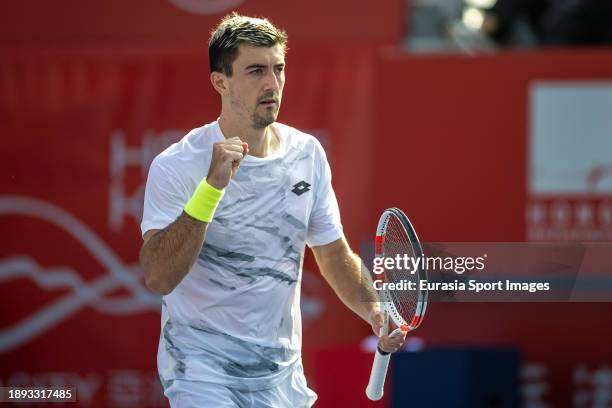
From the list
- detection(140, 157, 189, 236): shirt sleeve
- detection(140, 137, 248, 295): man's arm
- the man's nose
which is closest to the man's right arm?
detection(140, 137, 248, 295): man's arm

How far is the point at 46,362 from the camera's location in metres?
9.02

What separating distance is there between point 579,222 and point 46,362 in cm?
411

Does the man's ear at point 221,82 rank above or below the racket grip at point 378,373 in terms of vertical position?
above

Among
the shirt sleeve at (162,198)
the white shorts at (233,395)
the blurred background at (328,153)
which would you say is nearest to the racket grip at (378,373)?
the white shorts at (233,395)

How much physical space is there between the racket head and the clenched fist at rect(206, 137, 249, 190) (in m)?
Result: 0.73

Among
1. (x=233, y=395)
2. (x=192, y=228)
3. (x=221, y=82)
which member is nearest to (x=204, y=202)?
(x=192, y=228)

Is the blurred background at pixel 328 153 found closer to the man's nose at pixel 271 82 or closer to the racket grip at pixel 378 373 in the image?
the racket grip at pixel 378 373

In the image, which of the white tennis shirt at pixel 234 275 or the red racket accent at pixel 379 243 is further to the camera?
the red racket accent at pixel 379 243

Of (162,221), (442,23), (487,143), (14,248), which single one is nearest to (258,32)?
(162,221)

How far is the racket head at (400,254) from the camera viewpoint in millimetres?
4480

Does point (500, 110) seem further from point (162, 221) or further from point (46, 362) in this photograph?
point (162, 221)

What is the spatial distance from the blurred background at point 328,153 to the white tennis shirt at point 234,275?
3860mm

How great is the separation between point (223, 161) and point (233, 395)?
2.89 feet

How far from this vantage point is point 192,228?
4129 mm
